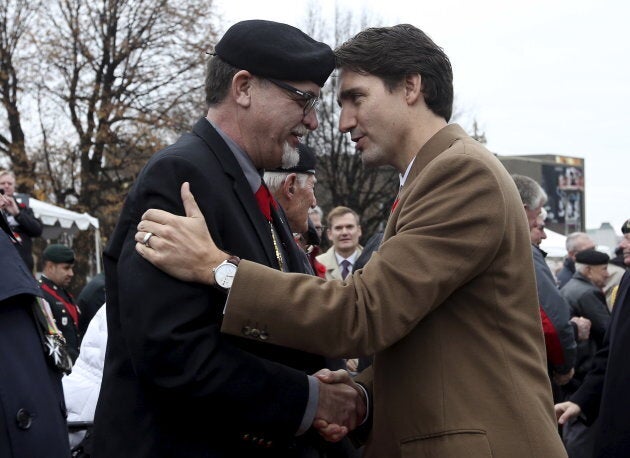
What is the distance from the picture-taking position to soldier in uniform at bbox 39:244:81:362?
8516 mm

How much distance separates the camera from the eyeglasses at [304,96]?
2.76 metres

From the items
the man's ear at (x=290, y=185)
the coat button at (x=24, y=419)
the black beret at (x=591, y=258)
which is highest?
the man's ear at (x=290, y=185)

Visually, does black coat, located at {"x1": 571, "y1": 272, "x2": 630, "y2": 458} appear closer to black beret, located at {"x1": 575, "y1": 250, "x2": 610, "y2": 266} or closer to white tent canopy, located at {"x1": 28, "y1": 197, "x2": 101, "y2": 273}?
black beret, located at {"x1": 575, "y1": 250, "x2": 610, "y2": 266}

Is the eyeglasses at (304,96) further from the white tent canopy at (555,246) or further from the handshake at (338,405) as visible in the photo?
the white tent canopy at (555,246)

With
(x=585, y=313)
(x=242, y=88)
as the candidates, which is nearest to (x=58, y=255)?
(x=585, y=313)

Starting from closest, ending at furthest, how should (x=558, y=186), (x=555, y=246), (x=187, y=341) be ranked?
(x=187, y=341)
(x=555, y=246)
(x=558, y=186)

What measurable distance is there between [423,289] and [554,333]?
389 centimetres

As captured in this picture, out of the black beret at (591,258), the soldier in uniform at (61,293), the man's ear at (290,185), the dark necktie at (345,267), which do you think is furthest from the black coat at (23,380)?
the black beret at (591,258)

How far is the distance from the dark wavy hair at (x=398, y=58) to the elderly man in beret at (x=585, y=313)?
4048mm

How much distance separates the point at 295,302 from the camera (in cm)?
247

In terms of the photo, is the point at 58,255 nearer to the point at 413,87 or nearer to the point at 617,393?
the point at 617,393

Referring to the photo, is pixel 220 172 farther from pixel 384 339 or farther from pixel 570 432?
pixel 570 432

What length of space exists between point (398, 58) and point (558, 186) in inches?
2207

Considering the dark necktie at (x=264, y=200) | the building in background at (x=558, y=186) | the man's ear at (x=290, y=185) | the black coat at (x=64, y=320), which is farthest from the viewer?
the building in background at (x=558, y=186)
